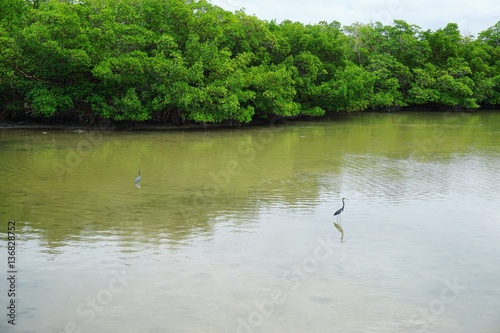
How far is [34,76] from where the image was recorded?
1048 inches

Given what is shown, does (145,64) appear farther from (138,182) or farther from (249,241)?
(249,241)

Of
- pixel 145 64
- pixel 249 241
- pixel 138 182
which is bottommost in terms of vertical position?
pixel 249 241

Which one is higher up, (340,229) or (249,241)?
(340,229)

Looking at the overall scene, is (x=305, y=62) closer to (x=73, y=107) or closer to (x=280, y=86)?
(x=280, y=86)

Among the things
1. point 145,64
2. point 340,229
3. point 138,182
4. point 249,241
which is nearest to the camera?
point 249,241

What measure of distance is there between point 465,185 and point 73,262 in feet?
39.0

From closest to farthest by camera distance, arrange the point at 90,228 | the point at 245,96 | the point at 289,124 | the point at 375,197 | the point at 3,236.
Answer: the point at 3,236 → the point at 90,228 → the point at 375,197 → the point at 245,96 → the point at 289,124

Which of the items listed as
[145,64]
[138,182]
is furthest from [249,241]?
[145,64]

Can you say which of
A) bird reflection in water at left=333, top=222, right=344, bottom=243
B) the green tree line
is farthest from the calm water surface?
the green tree line

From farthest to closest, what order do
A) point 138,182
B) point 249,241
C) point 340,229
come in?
point 138,182, point 340,229, point 249,241

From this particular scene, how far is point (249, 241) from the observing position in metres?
10.5

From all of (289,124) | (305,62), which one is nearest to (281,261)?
(289,124)

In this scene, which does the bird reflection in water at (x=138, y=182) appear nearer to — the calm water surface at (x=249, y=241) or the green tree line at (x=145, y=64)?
the calm water surface at (x=249, y=241)

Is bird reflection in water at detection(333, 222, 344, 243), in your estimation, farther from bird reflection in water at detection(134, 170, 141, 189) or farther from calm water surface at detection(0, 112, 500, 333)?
bird reflection in water at detection(134, 170, 141, 189)
